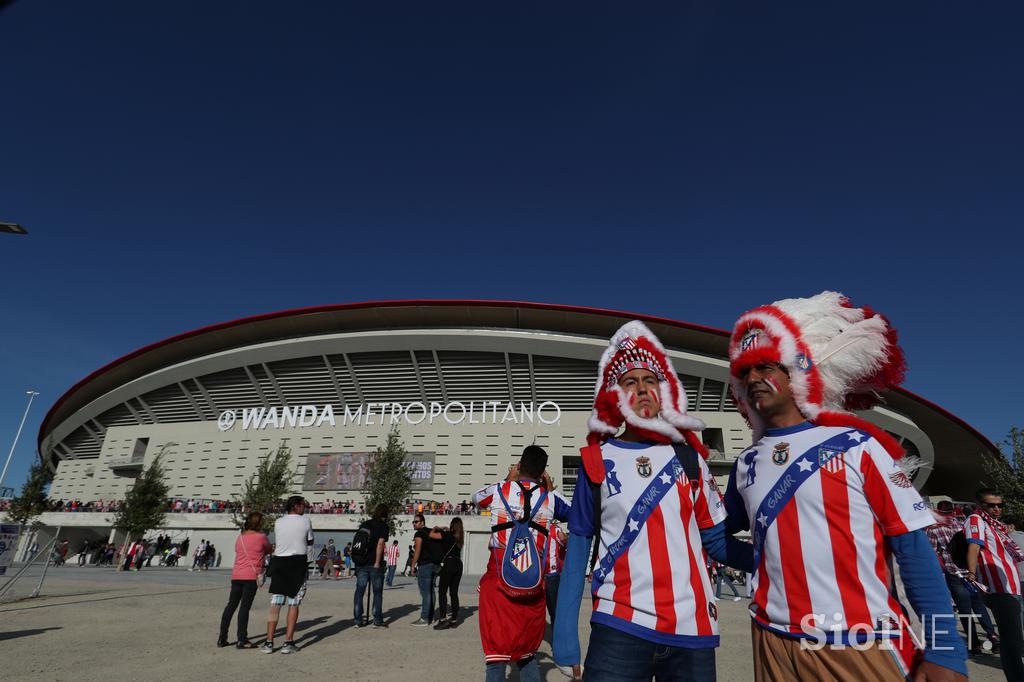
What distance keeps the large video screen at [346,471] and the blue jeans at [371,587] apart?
2607 cm

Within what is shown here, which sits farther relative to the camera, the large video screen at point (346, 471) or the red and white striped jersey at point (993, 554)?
the large video screen at point (346, 471)

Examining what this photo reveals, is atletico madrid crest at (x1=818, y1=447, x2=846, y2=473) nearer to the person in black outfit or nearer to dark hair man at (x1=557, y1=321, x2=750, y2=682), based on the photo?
dark hair man at (x1=557, y1=321, x2=750, y2=682)

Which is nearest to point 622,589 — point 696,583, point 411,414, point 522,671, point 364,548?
point 696,583

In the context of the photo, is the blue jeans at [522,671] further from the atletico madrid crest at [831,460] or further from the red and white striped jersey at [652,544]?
the atletico madrid crest at [831,460]

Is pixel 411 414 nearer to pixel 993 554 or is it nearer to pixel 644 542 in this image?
pixel 993 554

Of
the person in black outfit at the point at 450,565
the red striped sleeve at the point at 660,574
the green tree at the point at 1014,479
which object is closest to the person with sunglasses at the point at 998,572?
the red striped sleeve at the point at 660,574

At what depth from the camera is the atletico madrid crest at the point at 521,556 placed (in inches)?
150

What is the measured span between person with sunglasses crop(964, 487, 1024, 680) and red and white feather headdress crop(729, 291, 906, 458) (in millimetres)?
4107

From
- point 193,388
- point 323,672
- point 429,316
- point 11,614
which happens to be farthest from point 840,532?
point 193,388

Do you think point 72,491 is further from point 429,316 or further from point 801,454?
point 801,454

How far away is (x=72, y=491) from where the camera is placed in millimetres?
45094

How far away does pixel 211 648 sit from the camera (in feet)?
20.4

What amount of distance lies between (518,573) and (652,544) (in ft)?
6.28

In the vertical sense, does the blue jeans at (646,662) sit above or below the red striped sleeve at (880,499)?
below
